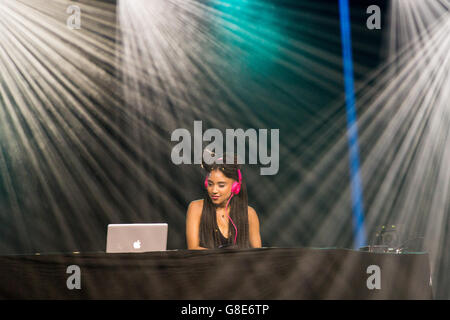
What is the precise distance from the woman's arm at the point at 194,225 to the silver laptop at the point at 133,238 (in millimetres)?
868

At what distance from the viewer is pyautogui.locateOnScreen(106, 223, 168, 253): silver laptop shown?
7.70 ft

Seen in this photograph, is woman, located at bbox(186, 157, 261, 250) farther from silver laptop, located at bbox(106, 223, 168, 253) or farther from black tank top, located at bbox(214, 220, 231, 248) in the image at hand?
silver laptop, located at bbox(106, 223, 168, 253)

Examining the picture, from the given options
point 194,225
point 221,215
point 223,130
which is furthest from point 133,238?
point 223,130

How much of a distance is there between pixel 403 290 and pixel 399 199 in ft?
10.2

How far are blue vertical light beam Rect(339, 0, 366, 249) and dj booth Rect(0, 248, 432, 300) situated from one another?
10.4ft

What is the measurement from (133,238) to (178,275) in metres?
1.01

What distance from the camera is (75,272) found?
1.44 metres

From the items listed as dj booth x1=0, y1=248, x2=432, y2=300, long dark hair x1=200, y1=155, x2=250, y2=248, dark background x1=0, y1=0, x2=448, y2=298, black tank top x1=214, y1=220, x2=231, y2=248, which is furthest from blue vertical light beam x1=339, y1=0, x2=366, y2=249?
dj booth x1=0, y1=248, x2=432, y2=300

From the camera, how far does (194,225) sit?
3.31 meters

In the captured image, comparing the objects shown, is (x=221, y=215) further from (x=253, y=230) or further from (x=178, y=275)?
(x=178, y=275)

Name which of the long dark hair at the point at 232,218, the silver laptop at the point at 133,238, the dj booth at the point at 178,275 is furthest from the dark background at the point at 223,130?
the dj booth at the point at 178,275

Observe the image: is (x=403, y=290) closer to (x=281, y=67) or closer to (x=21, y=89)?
(x=281, y=67)

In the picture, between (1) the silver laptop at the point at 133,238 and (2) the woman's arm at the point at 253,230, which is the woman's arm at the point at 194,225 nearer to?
(2) the woman's arm at the point at 253,230

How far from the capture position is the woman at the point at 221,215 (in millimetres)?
3256
